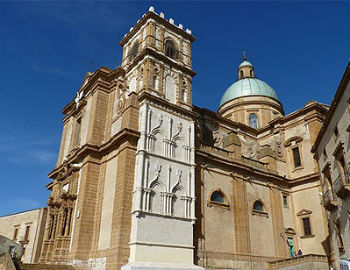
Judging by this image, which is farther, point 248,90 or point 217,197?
point 248,90

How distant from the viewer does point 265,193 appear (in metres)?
27.6

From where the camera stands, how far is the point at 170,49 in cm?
2616

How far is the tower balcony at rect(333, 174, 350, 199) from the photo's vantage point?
54.4 ft

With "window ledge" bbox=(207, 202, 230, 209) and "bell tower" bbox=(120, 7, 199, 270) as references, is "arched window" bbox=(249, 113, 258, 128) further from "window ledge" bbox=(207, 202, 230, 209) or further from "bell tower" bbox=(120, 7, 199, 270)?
"window ledge" bbox=(207, 202, 230, 209)

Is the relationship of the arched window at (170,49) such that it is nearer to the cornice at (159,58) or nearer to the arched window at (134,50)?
the cornice at (159,58)

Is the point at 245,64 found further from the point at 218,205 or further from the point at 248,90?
the point at 218,205

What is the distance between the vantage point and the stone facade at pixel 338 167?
16.9m

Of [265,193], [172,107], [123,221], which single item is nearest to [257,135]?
[265,193]

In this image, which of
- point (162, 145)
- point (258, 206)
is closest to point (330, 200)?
point (258, 206)

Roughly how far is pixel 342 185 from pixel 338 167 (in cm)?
175

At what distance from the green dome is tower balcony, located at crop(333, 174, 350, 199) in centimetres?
2346

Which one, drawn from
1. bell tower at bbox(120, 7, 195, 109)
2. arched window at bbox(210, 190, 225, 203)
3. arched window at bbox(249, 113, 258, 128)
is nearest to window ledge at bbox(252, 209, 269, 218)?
arched window at bbox(210, 190, 225, 203)

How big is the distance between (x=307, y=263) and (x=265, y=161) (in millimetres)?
10013

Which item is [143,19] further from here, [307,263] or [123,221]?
[307,263]
